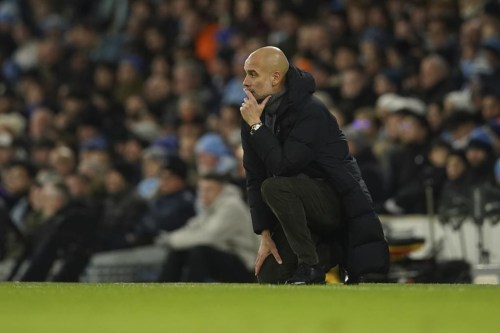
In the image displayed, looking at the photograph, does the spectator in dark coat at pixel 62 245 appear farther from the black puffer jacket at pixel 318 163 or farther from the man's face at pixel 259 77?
the man's face at pixel 259 77

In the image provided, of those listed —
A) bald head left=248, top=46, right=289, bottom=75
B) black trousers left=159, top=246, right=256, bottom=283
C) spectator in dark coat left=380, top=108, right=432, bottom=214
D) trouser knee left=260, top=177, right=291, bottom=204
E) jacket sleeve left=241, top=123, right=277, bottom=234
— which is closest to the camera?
trouser knee left=260, top=177, right=291, bottom=204

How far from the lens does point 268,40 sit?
1709cm

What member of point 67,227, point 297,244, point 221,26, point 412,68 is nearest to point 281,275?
point 297,244

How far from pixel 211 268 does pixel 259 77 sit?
4.69 m

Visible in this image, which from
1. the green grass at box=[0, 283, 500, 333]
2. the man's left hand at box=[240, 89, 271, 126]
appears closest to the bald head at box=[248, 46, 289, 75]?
the man's left hand at box=[240, 89, 271, 126]

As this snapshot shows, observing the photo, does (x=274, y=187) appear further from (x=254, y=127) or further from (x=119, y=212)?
(x=119, y=212)

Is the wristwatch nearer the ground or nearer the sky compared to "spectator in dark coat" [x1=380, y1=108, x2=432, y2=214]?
nearer the sky

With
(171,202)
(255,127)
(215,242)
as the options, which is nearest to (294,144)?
(255,127)

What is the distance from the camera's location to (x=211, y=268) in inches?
489

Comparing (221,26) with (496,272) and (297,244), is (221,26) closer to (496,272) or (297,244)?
(496,272)

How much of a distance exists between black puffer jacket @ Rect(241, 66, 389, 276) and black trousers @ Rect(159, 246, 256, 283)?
4.09 m

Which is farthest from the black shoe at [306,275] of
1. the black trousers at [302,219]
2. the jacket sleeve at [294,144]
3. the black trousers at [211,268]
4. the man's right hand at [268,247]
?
the black trousers at [211,268]

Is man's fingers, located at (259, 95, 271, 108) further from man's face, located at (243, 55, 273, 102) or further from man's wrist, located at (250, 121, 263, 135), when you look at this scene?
man's wrist, located at (250, 121, 263, 135)

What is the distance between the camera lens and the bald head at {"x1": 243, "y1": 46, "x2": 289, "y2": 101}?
7.98 metres
